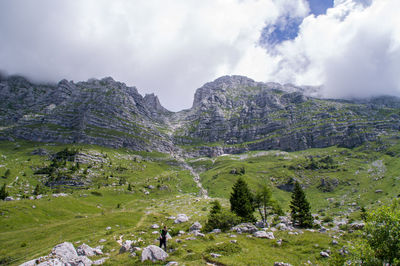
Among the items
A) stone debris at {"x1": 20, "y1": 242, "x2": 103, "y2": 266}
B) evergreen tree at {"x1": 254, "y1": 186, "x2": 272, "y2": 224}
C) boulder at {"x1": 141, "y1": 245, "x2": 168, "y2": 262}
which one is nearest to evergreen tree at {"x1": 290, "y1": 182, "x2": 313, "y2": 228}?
evergreen tree at {"x1": 254, "y1": 186, "x2": 272, "y2": 224}

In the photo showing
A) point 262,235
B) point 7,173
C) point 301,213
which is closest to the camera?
point 262,235

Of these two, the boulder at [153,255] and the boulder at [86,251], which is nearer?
the boulder at [153,255]

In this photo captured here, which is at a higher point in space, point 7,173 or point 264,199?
point 7,173

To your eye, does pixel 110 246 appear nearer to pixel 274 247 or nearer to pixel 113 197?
A: pixel 274 247

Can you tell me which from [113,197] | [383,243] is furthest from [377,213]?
[113,197]

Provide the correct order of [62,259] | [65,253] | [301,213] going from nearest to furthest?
[62,259] < [65,253] < [301,213]

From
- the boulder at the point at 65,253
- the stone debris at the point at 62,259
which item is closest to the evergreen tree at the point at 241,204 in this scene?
the stone debris at the point at 62,259

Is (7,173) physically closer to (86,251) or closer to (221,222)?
(86,251)

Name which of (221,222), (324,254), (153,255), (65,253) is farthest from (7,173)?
(324,254)

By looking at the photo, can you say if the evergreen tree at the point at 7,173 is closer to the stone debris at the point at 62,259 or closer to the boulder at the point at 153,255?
the stone debris at the point at 62,259

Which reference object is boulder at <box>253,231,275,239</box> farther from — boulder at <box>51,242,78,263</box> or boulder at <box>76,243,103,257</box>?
boulder at <box>51,242,78,263</box>

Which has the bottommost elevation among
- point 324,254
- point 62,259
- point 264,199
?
point 264,199

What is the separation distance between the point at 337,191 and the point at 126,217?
183667 millimetres

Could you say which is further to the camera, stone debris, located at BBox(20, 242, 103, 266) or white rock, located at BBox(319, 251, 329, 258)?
white rock, located at BBox(319, 251, 329, 258)
